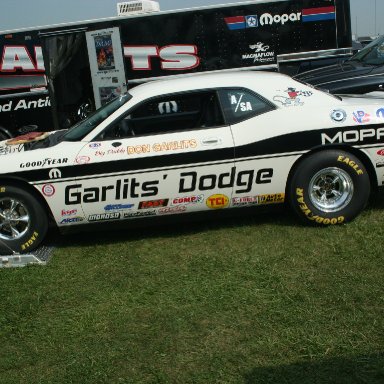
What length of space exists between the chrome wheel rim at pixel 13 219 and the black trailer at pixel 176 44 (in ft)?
15.8

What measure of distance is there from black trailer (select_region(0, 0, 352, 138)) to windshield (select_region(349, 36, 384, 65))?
0.73m

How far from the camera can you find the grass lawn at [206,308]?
9.92 feet

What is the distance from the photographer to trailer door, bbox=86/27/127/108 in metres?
9.37

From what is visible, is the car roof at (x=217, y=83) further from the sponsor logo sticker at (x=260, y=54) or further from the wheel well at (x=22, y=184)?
the sponsor logo sticker at (x=260, y=54)

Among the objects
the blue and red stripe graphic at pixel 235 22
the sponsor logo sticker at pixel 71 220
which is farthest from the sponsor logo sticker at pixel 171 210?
the blue and red stripe graphic at pixel 235 22

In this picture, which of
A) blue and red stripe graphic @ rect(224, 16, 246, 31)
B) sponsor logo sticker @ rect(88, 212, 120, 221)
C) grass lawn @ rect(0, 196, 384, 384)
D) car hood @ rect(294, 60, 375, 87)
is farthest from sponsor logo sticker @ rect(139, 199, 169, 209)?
blue and red stripe graphic @ rect(224, 16, 246, 31)

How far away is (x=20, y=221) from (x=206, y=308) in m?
2.20

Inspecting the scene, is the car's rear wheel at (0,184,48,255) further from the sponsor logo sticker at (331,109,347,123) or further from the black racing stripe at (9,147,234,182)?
the sponsor logo sticker at (331,109,347,123)

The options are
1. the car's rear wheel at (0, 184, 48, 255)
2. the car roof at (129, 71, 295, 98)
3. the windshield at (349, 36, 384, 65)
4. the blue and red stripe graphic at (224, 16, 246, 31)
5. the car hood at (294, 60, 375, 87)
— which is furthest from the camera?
the blue and red stripe graphic at (224, 16, 246, 31)

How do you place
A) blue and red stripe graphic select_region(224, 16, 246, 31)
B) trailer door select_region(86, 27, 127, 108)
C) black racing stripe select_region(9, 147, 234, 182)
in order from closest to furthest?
black racing stripe select_region(9, 147, 234, 182)
blue and red stripe graphic select_region(224, 16, 246, 31)
trailer door select_region(86, 27, 127, 108)

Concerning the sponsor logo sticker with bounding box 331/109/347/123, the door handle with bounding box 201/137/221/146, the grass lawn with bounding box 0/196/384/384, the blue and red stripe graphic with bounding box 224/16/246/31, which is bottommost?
the grass lawn with bounding box 0/196/384/384

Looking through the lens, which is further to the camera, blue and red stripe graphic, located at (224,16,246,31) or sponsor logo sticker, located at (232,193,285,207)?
blue and red stripe graphic, located at (224,16,246,31)

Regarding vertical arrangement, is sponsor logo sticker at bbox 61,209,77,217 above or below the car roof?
below

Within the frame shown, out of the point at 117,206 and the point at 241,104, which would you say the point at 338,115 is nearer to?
the point at 241,104
